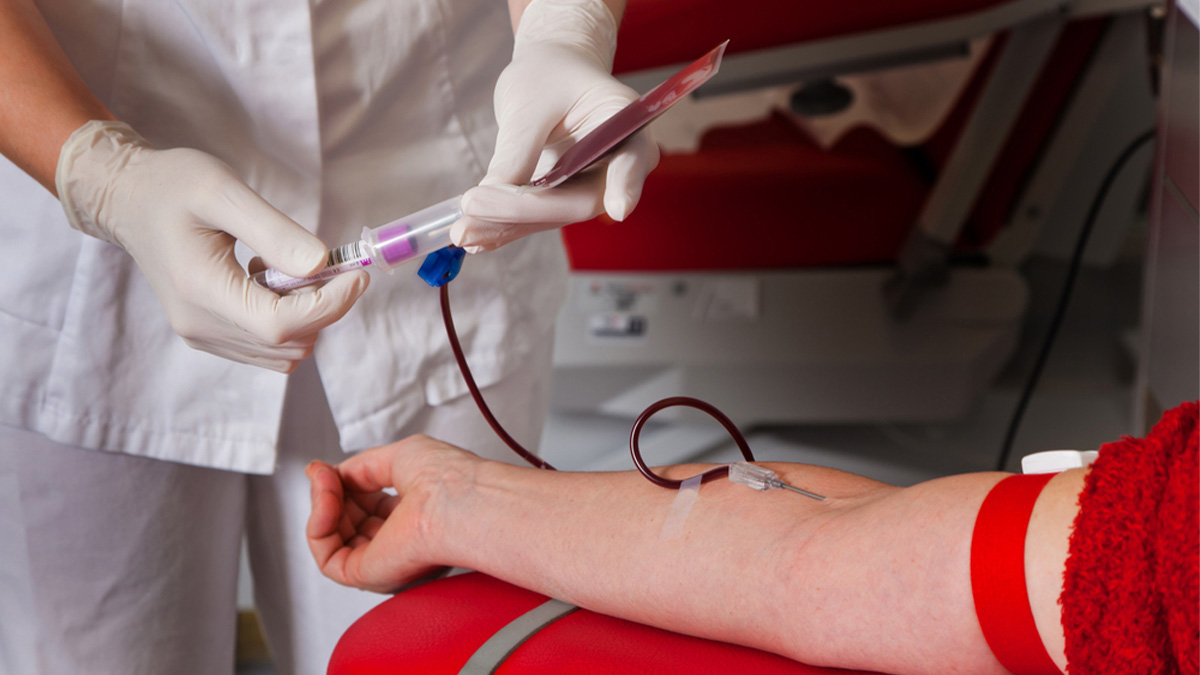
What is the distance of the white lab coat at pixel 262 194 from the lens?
747mm

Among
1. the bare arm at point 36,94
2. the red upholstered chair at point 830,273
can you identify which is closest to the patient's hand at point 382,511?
the bare arm at point 36,94

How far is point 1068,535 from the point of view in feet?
1.50

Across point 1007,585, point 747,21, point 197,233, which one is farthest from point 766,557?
point 747,21

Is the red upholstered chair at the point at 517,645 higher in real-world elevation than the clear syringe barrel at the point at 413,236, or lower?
lower

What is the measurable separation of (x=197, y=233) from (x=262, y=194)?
4.5 inches

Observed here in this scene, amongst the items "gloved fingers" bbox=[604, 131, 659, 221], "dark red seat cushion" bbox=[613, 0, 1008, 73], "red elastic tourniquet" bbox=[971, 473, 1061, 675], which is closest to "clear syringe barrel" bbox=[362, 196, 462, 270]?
"gloved fingers" bbox=[604, 131, 659, 221]

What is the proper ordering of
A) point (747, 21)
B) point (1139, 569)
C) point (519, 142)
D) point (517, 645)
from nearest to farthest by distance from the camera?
point (1139, 569)
point (517, 645)
point (519, 142)
point (747, 21)

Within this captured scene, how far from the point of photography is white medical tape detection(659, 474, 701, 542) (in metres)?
0.62

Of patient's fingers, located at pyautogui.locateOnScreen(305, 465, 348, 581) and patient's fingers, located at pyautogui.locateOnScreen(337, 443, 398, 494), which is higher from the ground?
patient's fingers, located at pyautogui.locateOnScreen(337, 443, 398, 494)

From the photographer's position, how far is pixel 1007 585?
1.56 feet

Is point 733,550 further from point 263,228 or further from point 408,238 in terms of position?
point 263,228

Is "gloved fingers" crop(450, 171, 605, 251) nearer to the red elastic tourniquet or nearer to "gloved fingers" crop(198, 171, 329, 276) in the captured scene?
"gloved fingers" crop(198, 171, 329, 276)

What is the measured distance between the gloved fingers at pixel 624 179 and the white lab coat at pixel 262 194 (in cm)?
27

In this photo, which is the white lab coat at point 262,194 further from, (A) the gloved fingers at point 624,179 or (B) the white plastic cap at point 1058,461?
(B) the white plastic cap at point 1058,461
